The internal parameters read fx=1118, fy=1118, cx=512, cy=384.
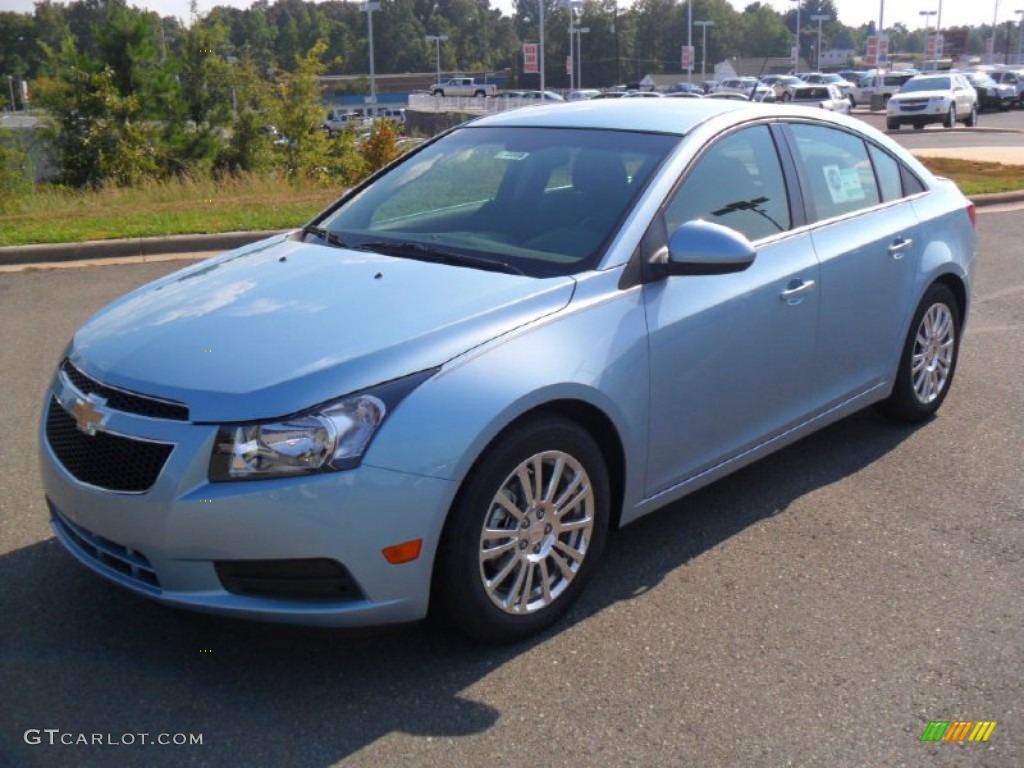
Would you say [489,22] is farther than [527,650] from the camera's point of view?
Yes

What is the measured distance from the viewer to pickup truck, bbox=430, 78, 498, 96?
271ft

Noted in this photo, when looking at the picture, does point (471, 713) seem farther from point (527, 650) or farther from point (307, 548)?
point (307, 548)

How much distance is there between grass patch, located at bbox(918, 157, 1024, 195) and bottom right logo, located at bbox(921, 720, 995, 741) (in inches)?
518

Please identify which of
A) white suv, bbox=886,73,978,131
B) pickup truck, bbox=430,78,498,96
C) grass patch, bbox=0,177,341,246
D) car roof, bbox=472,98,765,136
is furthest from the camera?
pickup truck, bbox=430,78,498,96

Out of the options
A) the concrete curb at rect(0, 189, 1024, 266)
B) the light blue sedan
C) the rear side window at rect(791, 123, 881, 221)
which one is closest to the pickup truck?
the concrete curb at rect(0, 189, 1024, 266)

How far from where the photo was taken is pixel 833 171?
5.23 metres

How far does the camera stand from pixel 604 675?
11.5ft

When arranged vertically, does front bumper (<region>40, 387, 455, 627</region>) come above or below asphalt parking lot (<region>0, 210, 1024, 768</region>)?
above

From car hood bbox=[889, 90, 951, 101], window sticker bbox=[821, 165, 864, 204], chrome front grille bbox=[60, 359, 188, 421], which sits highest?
car hood bbox=[889, 90, 951, 101]

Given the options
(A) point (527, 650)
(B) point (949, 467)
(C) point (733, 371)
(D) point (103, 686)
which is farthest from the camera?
(B) point (949, 467)

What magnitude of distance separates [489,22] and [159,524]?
167607mm

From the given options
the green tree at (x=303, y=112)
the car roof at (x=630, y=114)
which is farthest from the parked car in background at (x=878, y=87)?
A: the car roof at (x=630, y=114)

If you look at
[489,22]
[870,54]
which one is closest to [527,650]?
[870,54]

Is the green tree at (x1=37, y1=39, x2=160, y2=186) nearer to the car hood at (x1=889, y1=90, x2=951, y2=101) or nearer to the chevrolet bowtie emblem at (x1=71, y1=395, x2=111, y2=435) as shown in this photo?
the chevrolet bowtie emblem at (x1=71, y1=395, x2=111, y2=435)
